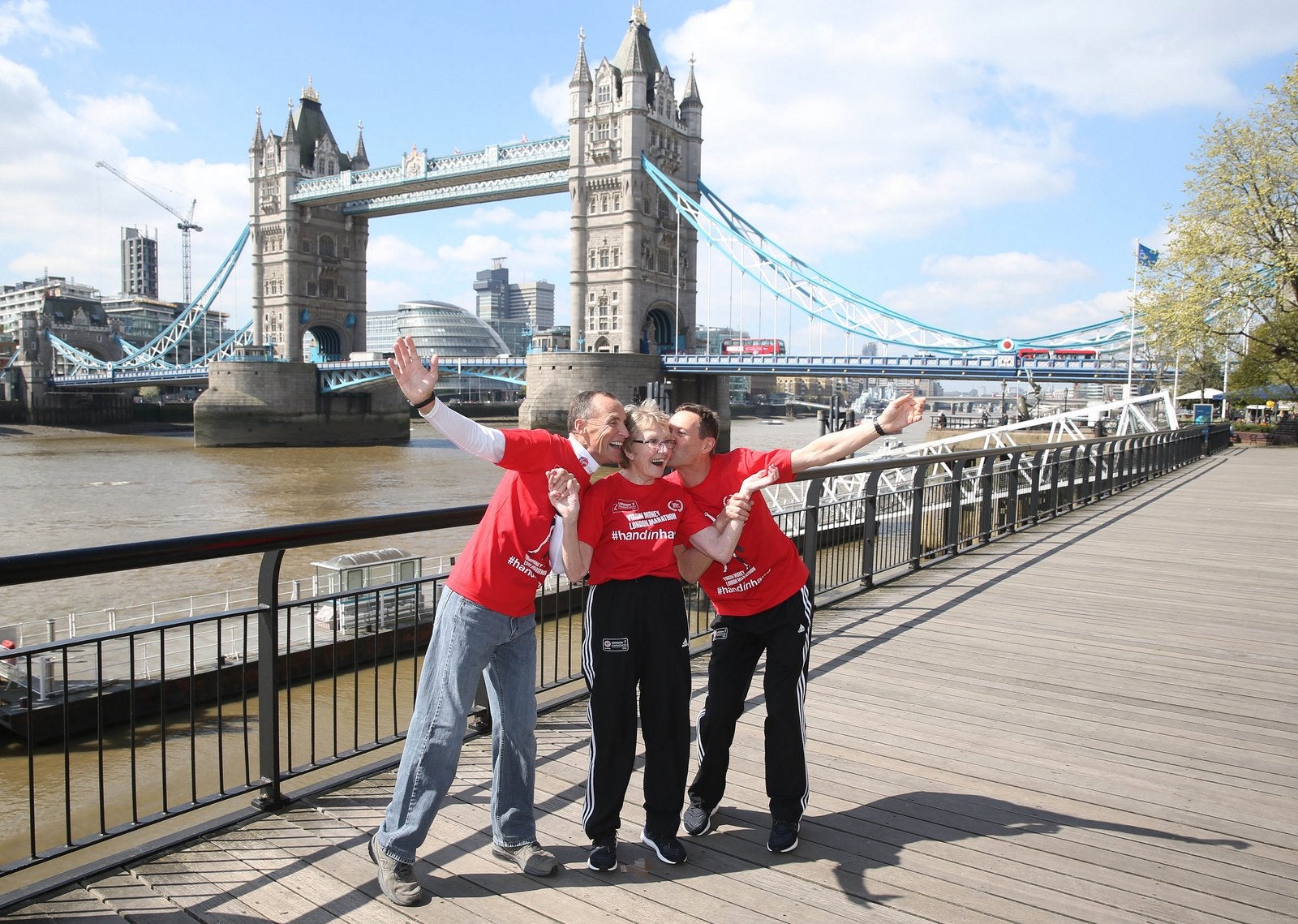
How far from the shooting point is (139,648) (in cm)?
1100

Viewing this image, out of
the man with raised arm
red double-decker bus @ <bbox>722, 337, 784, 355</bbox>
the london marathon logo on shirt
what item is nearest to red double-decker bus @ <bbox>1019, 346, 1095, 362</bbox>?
red double-decker bus @ <bbox>722, 337, 784, 355</bbox>

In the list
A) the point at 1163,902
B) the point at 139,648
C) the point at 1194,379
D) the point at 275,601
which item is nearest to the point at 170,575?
the point at 139,648

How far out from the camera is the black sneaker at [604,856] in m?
2.63

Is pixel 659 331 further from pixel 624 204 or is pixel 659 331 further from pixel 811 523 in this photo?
pixel 811 523

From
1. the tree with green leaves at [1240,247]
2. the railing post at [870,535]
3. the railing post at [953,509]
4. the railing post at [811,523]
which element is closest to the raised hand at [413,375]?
the railing post at [811,523]

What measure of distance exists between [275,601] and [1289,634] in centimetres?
536

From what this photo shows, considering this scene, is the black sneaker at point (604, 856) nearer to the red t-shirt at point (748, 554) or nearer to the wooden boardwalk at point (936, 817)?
the wooden boardwalk at point (936, 817)

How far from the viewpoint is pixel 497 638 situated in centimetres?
262

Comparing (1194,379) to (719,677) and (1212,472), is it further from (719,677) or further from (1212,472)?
(719,677)

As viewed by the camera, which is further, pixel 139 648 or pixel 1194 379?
pixel 1194 379

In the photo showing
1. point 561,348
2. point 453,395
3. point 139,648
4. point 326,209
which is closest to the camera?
point 139,648

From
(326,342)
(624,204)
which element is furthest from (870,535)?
(326,342)

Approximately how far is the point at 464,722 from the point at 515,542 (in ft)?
1.64

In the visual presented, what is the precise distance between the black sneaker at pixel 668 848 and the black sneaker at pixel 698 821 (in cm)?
12
